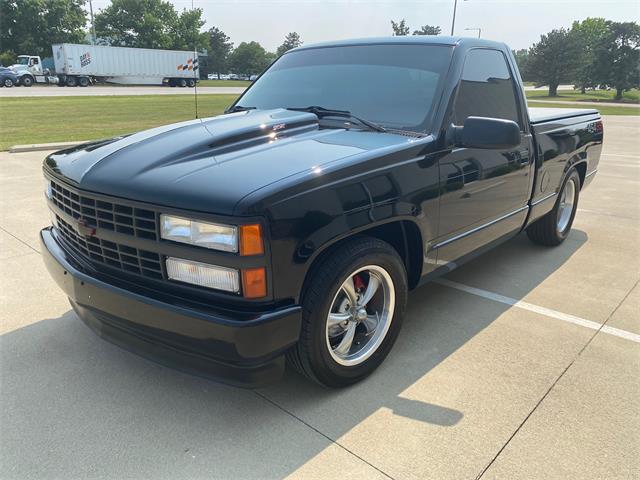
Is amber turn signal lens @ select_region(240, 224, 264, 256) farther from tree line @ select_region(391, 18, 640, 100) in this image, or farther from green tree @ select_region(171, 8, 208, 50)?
green tree @ select_region(171, 8, 208, 50)

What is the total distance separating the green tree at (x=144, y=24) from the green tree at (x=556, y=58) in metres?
43.2

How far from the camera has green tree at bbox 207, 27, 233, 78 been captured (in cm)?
9619

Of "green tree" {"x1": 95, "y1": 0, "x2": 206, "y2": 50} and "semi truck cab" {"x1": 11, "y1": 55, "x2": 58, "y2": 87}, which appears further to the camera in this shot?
"green tree" {"x1": 95, "y1": 0, "x2": 206, "y2": 50}

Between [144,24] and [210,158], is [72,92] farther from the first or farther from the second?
[144,24]

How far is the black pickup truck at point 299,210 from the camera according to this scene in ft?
6.88

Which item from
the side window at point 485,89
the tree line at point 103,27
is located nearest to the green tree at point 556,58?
the tree line at point 103,27

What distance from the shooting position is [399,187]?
2.60m

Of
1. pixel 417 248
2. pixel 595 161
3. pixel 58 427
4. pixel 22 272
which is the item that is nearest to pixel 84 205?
pixel 58 427

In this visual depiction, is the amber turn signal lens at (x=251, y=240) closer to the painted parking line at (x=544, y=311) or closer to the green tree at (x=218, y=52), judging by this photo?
the painted parking line at (x=544, y=311)

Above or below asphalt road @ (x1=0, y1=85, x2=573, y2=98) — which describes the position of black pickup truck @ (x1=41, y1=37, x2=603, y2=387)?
below

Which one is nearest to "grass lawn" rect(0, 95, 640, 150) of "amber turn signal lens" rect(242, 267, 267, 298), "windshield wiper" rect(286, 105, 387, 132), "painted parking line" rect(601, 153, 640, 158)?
"windshield wiper" rect(286, 105, 387, 132)

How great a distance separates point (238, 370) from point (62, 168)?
1546 millimetres

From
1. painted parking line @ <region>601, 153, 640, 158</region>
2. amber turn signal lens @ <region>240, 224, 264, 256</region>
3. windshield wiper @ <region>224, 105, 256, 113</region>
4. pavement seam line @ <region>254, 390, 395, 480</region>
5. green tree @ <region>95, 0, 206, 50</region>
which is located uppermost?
green tree @ <region>95, 0, 206, 50</region>

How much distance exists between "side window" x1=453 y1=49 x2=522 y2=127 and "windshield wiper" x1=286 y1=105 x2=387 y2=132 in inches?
20.6
